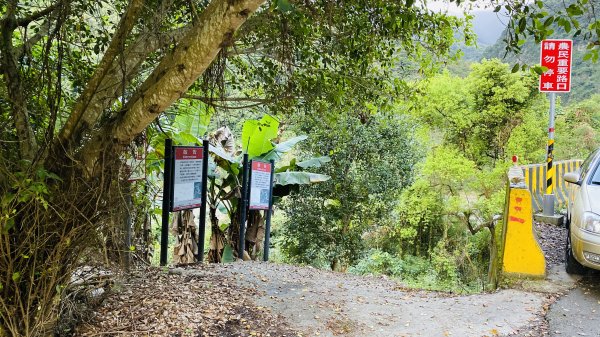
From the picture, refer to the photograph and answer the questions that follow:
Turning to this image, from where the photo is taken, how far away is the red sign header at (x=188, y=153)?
247 inches

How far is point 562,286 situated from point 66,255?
567 centimetres

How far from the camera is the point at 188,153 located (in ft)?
21.2

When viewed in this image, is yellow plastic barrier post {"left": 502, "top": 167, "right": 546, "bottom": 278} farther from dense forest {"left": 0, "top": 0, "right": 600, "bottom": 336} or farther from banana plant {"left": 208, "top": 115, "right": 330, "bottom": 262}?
banana plant {"left": 208, "top": 115, "right": 330, "bottom": 262}

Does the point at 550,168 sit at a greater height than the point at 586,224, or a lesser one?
greater

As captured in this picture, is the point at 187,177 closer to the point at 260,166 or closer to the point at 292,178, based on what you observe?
the point at 260,166

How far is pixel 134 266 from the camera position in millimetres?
6402

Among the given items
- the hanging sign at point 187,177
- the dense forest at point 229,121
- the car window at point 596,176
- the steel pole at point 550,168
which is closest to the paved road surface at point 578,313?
the car window at point 596,176

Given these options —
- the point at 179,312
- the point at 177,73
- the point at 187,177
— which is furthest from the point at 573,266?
the point at 177,73

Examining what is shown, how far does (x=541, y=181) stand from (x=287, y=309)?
6353mm

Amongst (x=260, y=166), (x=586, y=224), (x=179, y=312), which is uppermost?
(x=260, y=166)

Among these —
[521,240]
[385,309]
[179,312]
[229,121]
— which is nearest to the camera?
[179,312]

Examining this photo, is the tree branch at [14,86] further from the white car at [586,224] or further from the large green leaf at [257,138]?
the white car at [586,224]

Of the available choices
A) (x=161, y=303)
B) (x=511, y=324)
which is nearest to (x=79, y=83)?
(x=161, y=303)

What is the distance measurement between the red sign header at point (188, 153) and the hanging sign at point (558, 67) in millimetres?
5717
